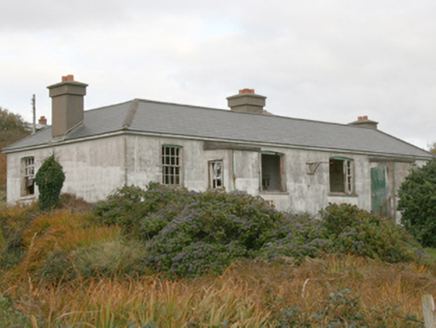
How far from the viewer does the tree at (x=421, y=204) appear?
19.8m

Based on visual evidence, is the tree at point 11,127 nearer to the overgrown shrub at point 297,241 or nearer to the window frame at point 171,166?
the window frame at point 171,166

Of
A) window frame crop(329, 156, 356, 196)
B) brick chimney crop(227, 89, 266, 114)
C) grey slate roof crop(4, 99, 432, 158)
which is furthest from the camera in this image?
brick chimney crop(227, 89, 266, 114)

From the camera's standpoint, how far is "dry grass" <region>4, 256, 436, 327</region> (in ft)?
22.6

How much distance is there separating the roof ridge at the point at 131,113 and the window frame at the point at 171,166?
60.5 inches

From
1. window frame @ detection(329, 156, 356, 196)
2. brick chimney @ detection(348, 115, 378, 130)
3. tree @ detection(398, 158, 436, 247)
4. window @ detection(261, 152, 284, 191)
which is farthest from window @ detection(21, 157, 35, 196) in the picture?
brick chimney @ detection(348, 115, 378, 130)

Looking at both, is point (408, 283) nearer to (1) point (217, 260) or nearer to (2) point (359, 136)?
(1) point (217, 260)

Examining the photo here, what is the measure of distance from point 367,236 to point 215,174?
10.9 meters

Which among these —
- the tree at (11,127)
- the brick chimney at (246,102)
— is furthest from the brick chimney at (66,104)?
the tree at (11,127)

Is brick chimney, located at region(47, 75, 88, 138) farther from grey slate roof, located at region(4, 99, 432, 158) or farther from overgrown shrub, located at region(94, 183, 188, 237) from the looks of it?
overgrown shrub, located at region(94, 183, 188, 237)

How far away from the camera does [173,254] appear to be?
13102mm

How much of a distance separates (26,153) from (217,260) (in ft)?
53.7

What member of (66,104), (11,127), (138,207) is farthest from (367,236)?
(11,127)

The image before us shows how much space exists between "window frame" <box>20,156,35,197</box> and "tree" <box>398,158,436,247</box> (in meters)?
15.1

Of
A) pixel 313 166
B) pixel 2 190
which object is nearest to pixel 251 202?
pixel 313 166
